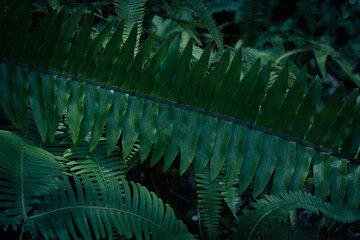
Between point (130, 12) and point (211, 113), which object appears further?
point (130, 12)

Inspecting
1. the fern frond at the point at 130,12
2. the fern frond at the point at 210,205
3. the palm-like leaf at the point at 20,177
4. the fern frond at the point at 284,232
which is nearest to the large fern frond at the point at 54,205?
the palm-like leaf at the point at 20,177

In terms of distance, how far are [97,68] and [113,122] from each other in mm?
195

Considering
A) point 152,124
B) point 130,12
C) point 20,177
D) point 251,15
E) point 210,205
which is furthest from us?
point 251,15

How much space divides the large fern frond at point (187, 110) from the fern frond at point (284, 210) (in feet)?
0.14

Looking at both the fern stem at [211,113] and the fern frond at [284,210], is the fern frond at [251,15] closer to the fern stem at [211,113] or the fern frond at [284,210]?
the fern stem at [211,113]

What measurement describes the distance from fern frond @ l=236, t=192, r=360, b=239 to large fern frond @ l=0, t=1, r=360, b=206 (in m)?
0.04

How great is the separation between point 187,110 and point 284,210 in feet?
1.75

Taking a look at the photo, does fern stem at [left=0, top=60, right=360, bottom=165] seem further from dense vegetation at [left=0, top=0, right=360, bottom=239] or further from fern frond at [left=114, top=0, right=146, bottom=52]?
fern frond at [left=114, top=0, right=146, bottom=52]

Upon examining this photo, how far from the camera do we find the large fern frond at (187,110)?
99cm

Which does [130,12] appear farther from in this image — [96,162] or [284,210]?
[284,210]

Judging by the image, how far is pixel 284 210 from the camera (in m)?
1.11

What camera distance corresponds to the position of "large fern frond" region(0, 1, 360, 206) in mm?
994

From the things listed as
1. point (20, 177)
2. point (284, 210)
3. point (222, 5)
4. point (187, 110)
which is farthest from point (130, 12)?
point (222, 5)

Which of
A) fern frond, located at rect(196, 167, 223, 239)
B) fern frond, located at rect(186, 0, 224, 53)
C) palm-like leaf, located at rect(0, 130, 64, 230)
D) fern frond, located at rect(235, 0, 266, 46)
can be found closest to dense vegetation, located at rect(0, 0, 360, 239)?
palm-like leaf, located at rect(0, 130, 64, 230)
